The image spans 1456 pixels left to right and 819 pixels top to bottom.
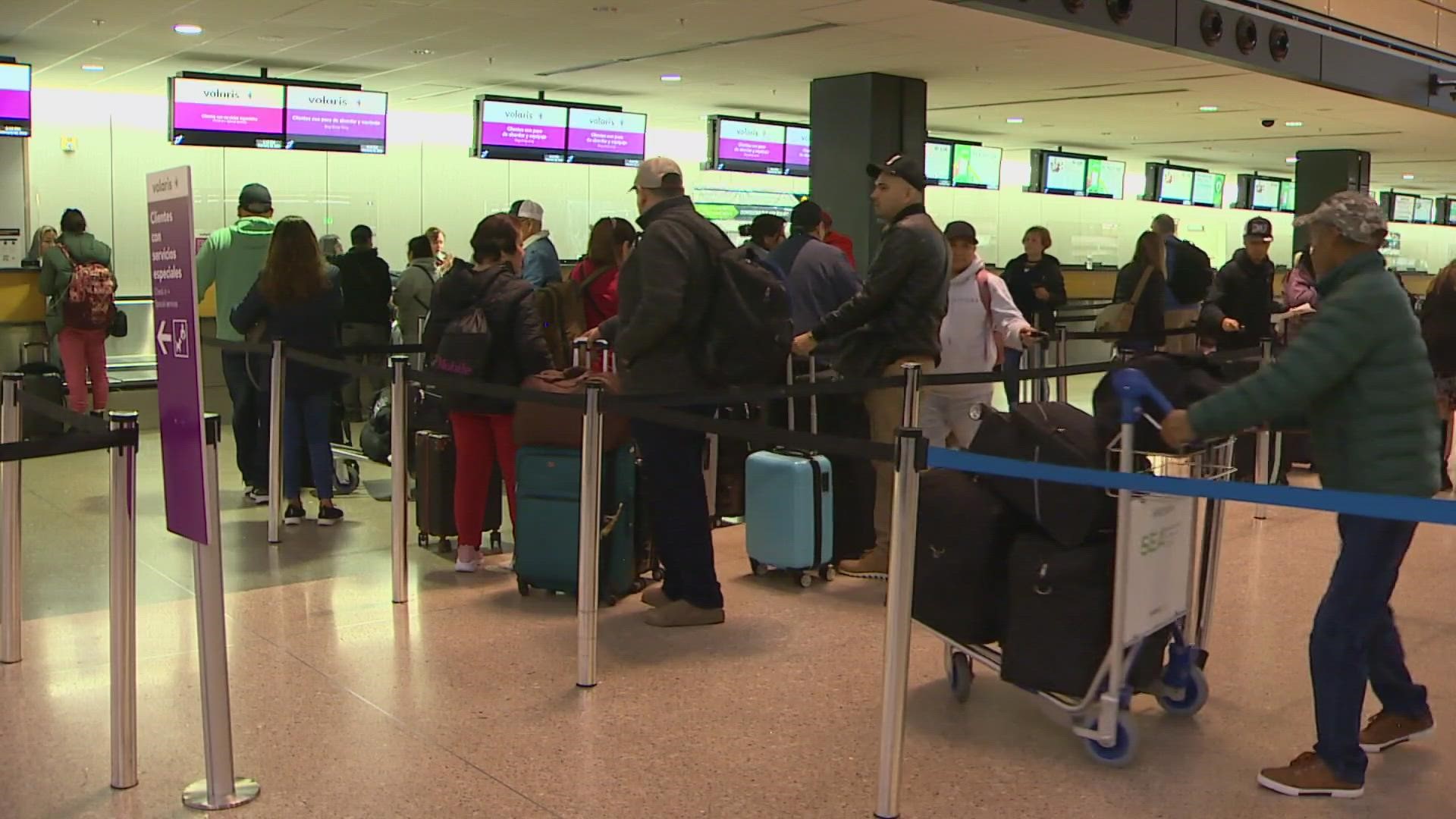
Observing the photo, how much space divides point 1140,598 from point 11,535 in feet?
11.9

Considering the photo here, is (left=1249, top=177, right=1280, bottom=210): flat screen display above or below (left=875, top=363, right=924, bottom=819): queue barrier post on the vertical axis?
above

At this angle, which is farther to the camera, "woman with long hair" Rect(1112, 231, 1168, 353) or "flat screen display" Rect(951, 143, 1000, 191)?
"flat screen display" Rect(951, 143, 1000, 191)

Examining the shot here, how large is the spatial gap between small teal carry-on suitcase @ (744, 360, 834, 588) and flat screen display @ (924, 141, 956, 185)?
1168 centimetres

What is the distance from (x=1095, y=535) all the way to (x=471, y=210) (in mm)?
11636

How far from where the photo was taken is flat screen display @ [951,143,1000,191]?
1738 centimetres

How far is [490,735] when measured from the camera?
13.3ft

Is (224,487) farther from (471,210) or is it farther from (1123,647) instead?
(471,210)

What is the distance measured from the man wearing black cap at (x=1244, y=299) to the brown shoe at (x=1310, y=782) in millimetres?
5708

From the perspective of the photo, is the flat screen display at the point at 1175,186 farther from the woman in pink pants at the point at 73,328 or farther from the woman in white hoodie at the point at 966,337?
the woman in pink pants at the point at 73,328

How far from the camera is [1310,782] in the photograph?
12.0 feet

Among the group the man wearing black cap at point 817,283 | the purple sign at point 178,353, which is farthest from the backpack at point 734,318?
the purple sign at point 178,353

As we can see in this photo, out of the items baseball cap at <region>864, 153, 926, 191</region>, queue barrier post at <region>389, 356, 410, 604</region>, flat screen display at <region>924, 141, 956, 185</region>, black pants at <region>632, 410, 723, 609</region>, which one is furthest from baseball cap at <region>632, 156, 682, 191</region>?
flat screen display at <region>924, 141, 956, 185</region>

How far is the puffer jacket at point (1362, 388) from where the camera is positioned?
11.2 ft

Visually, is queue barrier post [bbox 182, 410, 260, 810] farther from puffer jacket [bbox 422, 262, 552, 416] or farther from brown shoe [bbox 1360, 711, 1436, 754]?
brown shoe [bbox 1360, 711, 1436, 754]
